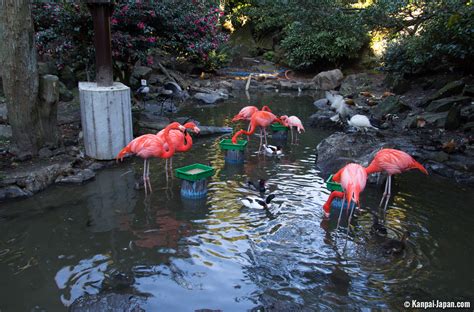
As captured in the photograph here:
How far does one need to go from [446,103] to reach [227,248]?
25.9 feet

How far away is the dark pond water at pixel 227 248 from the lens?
12.3 ft

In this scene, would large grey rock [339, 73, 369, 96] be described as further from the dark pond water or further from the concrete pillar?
the concrete pillar

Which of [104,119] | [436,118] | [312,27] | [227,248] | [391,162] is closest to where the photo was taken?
[227,248]

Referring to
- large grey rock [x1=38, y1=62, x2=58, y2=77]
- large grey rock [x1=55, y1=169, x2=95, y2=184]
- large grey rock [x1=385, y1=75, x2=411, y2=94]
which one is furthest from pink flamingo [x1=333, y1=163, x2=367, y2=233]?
large grey rock [x1=385, y1=75, x2=411, y2=94]

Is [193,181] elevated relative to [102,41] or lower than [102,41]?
lower

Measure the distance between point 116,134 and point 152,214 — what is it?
228cm

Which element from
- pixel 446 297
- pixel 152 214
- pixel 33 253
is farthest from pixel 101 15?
pixel 446 297

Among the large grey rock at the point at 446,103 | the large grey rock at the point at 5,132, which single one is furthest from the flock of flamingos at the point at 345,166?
the large grey rock at the point at 446,103

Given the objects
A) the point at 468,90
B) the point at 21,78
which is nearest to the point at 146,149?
the point at 21,78

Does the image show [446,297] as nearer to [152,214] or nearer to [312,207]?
[312,207]

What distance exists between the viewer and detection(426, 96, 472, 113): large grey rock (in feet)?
32.4

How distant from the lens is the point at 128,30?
10.1 metres

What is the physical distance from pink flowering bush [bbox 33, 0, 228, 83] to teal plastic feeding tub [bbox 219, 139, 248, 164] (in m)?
3.80

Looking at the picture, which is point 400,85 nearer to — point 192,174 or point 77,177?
point 192,174
